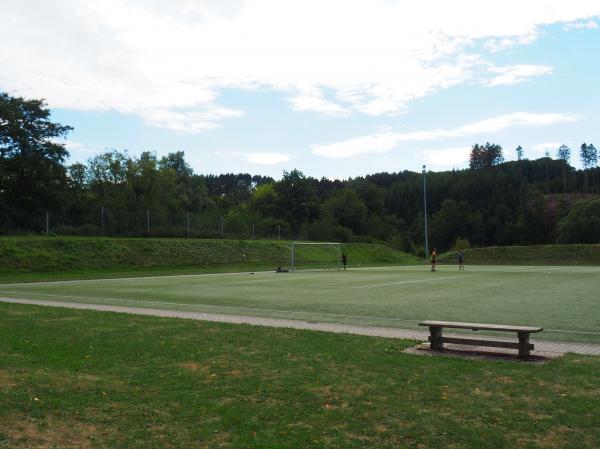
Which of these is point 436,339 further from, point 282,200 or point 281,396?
point 282,200

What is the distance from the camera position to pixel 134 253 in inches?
1746

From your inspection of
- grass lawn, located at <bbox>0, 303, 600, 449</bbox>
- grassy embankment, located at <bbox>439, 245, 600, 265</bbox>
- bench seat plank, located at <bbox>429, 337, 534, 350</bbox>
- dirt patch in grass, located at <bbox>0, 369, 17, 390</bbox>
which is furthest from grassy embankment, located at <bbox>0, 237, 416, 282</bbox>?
bench seat plank, located at <bbox>429, 337, 534, 350</bbox>

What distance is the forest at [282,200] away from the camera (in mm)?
53500

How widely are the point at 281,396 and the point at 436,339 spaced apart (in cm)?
369

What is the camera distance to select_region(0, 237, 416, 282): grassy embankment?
36469 millimetres

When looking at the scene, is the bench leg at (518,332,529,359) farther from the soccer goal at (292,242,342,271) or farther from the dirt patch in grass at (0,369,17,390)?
the soccer goal at (292,242,342,271)

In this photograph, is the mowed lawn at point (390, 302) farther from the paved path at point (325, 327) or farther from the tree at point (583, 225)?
the tree at point (583, 225)

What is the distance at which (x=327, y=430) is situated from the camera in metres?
5.58

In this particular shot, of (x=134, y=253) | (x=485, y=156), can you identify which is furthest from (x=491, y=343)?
(x=485, y=156)

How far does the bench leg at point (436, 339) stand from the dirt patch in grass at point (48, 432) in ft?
18.7

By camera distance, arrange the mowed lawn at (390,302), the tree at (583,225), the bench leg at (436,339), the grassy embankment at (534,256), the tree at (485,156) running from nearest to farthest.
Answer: the bench leg at (436,339) → the mowed lawn at (390,302) → the grassy embankment at (534,256) → the tree at (583,225) → the tree at (485,156)

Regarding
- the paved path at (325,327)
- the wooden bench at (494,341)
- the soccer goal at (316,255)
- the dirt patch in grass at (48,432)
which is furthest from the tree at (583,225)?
the dirt patch in grass at (48,432)

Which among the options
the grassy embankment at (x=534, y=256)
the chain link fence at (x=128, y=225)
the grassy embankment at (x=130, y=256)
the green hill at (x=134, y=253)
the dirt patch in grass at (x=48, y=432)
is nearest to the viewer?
the dirt patch in grass at (x=48, y=432)

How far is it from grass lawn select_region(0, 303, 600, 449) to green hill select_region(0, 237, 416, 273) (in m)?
30.0
